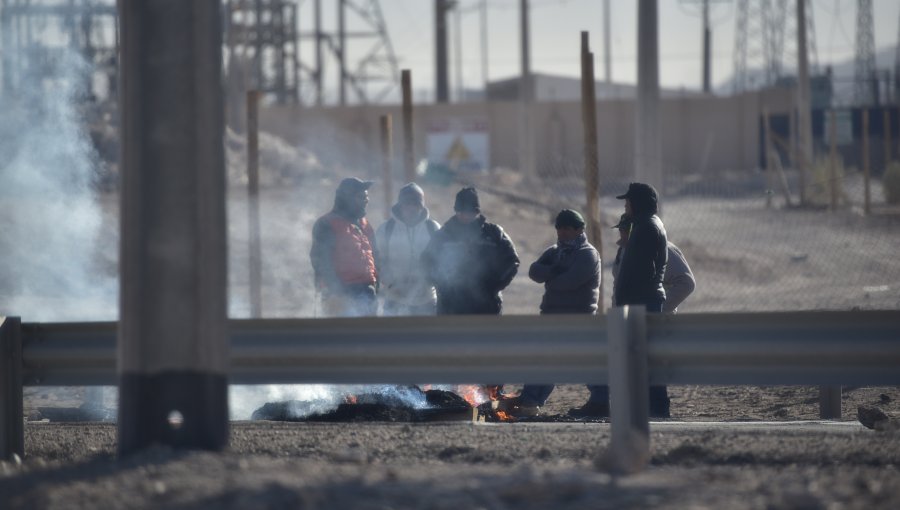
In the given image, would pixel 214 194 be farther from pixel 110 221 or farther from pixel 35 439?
pixel 110 221

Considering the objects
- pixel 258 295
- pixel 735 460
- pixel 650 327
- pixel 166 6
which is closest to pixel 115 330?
pixel 166 6

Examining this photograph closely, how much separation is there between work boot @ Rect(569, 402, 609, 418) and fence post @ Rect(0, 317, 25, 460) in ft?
12.0

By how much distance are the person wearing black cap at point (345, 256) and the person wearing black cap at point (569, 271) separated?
129 cm

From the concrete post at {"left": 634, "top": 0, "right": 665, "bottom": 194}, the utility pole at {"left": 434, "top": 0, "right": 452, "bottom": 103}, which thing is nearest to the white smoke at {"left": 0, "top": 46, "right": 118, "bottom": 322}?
the concrete post at {"left": 634, "top": 0, "right": 665, "bottom": 194}

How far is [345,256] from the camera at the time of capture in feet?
30.6

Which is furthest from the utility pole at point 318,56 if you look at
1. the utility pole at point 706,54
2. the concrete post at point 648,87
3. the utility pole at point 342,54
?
the concrete post at point 648,87

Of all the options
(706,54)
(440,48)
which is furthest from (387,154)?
(706,54)

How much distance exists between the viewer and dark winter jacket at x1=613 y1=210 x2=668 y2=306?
843cm

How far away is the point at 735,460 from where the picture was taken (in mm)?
5734

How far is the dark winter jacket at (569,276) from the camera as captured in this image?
9.05 meters

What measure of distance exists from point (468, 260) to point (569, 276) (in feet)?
2.46

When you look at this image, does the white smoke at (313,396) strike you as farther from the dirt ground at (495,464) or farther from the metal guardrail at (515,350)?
the metal guardrail at (515,350)

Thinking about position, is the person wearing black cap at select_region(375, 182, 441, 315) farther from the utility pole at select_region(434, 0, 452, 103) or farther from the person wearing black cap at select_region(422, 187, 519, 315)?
the utility pole at select_region(434, 0, 452, 103)

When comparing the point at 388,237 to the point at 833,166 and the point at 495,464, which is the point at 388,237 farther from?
the point at 833,166
